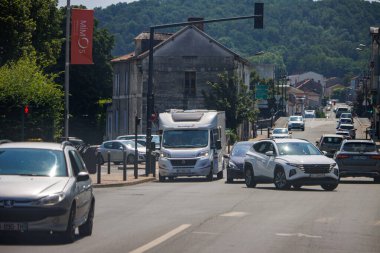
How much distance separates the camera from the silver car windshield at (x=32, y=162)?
1630 centimetres

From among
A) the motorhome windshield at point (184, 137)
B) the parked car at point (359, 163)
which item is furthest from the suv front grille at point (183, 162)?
the parked car at point (359, 163)

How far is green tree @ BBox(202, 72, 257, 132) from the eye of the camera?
82.2 meters

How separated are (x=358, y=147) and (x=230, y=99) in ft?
145

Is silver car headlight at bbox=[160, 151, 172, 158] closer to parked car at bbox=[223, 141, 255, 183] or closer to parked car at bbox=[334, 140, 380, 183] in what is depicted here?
parked car at bbox=[223, 141, 255, 183]

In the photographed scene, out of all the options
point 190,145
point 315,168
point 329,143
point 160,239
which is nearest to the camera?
point 160,239

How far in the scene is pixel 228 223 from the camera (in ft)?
65.6

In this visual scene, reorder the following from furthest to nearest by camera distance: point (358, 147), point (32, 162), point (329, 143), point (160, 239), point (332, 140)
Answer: point (332, 140), point (329, 143), point (358, 147), point (160, 239), point (32, 162)

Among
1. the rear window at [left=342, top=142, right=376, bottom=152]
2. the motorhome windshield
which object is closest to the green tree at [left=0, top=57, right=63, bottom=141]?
the motorhome windshield

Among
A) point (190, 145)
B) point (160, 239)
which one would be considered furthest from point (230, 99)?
point (160, 239)

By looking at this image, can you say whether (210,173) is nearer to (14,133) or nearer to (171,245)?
(14,133)

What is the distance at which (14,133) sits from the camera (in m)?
46.7

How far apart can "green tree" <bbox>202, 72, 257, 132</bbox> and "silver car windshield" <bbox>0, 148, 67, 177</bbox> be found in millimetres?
65172

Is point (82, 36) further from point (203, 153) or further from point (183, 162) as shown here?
point (203, 153)

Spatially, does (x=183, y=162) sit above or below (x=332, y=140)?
above
